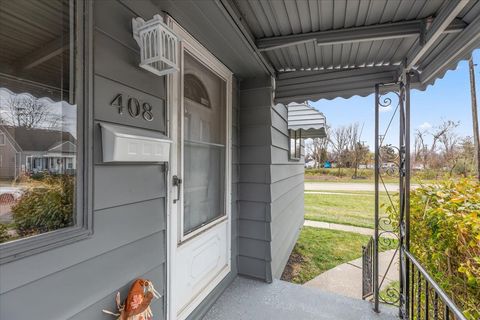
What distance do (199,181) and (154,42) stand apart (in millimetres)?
1090

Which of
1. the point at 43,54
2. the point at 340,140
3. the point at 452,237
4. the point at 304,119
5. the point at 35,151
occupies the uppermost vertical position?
the point at 340,140

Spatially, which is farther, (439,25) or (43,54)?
(439,25)

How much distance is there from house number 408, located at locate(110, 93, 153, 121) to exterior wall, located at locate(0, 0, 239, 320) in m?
0.03

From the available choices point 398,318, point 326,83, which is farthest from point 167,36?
point 398,318

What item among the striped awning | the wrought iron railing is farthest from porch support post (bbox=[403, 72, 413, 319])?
the striped awning

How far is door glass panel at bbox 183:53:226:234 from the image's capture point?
1.73 meters

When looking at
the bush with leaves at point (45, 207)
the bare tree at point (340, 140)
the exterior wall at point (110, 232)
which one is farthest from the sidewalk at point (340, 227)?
the bare tree at point (340, 140)

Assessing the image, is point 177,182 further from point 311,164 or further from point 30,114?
point 311,164

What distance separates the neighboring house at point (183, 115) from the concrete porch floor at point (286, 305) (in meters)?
0.03

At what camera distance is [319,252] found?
13.6ft

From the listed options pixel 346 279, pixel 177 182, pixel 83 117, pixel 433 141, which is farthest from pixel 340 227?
pixel 83 117

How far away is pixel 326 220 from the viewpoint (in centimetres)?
634

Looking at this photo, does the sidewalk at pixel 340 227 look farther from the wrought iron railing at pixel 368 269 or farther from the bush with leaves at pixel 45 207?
the bush with leaves at pixel 45 207

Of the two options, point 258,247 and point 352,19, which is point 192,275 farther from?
point 352,19
